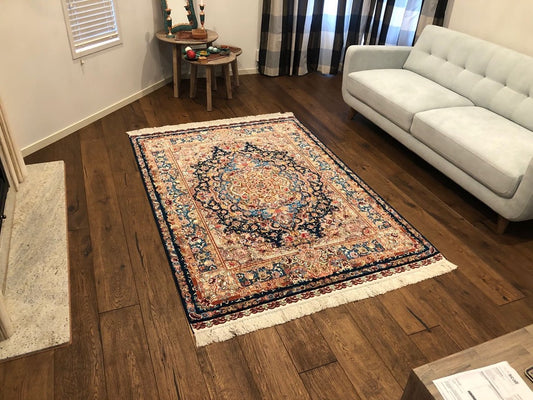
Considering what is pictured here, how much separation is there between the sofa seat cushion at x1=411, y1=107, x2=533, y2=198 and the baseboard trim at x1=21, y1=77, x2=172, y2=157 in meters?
2.42

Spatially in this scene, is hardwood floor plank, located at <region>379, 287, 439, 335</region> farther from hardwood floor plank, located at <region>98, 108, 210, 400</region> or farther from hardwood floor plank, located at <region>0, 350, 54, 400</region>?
Result: hardwood floor plank, located at <region>0, 350, 54, 400</region>

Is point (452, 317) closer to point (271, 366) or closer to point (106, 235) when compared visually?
point (271, 366)

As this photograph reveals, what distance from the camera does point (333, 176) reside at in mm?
3020

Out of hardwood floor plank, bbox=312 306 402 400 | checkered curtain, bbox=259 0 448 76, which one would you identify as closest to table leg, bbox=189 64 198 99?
checkered curtain, bbox=259 0 448 76

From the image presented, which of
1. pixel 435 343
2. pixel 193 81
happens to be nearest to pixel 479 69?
pixel 435 343

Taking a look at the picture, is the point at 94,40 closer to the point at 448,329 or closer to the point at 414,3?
the point at 414,3

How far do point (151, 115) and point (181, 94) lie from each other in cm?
52

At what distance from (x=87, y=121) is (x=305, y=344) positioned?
2.61 m

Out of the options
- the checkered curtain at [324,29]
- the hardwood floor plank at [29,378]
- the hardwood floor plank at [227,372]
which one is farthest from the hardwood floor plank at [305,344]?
the checkered curtain at [324,29]

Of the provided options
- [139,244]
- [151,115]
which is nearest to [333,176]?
[139,244]

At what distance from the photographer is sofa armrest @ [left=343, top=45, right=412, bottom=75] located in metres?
3.52

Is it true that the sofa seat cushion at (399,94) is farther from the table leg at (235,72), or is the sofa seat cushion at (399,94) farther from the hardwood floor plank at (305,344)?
the hardwood floor plank at (305,344)

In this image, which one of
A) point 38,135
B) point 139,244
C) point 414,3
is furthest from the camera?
point 414,3

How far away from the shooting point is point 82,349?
5.86 feet
